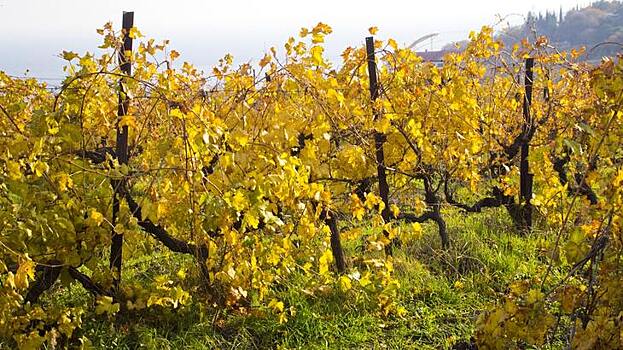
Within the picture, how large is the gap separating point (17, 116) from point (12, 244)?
182cm

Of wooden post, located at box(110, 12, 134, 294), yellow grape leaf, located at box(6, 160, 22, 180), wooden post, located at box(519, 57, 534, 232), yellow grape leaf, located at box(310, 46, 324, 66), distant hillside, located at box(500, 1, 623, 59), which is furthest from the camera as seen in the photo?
distant hillside, located at box(500, 1, 623, 59)

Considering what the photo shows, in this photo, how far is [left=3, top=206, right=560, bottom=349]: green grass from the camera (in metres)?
3.50

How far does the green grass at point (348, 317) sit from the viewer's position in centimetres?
350

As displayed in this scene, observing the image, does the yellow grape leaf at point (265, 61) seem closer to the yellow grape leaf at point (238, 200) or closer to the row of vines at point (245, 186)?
the row of vines at point (245, 186)

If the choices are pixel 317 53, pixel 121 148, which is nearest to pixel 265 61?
pixel 317 53

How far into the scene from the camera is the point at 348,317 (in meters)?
3.81

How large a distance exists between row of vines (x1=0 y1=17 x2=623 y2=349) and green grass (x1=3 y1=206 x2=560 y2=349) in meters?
0.10

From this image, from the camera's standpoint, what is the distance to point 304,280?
13.8 ft

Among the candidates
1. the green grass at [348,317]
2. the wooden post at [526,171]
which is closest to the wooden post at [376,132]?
the green grass at [348,317]

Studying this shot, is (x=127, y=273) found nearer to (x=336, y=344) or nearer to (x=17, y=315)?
(x=17, y=315)

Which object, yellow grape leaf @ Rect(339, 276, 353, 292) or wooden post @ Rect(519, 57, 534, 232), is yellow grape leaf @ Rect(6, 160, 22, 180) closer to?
yellow grape leaf @ Rect(339, 276, 353, 292)

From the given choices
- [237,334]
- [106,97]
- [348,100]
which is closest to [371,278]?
[237,334]

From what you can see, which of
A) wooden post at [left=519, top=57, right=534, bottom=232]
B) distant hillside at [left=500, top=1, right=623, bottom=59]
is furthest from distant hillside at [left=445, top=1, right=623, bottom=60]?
wooden post at [left=519, top=57, right=534, bottom=232]

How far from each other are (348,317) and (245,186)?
1.33 metres
